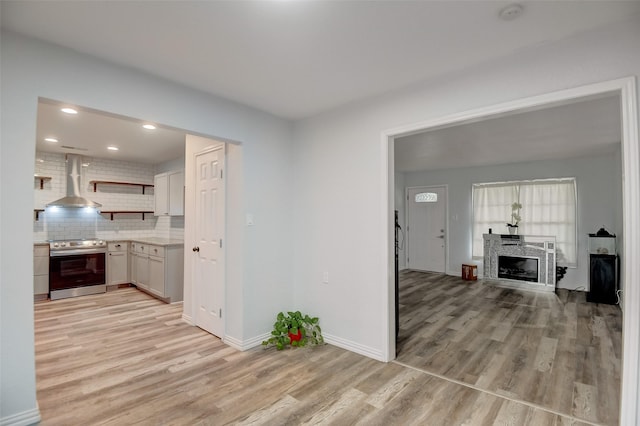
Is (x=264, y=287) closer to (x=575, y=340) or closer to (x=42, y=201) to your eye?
(x=575, y=340)

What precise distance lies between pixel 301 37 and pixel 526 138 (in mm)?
3945

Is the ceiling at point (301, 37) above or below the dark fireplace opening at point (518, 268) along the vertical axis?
above

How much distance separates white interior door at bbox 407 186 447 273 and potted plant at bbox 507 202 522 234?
4.55ft

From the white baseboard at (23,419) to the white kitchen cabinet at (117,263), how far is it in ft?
14.0

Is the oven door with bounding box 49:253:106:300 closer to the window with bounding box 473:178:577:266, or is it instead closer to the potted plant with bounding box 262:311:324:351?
the potted plant with bounding box 262:311:324:351

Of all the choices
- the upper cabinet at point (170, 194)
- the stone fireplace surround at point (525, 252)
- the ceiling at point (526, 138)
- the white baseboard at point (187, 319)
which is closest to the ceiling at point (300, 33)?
the ceiling at point (526, 138)

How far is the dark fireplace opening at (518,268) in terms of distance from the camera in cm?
607

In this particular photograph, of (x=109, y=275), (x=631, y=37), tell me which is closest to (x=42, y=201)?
(x=109, y=275)

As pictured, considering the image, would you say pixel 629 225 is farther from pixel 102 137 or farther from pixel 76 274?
pixel 76 274

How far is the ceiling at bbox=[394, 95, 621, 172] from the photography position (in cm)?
332

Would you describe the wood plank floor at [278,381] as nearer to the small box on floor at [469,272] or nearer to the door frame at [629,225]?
the door frame at [629,225]

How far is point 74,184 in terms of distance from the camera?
18.4 ft

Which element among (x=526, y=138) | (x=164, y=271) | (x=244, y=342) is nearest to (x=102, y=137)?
(x=164, y=271)

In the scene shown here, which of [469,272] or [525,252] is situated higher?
[525,252]
